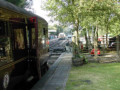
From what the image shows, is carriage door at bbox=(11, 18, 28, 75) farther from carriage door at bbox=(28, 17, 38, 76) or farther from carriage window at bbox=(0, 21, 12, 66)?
carriage window at bbox=(0, 21, 12, 66)

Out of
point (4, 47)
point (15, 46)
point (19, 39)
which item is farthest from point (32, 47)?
point (4, 47)

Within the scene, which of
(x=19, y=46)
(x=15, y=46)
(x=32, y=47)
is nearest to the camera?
(x=15, y=46)

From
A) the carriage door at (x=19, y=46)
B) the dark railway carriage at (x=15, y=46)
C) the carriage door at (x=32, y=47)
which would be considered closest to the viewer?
the dark railway carriage at (x=15, y=46)

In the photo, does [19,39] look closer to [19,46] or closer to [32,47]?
[19,46]

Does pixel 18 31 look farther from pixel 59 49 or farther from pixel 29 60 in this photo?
pixel 59 49

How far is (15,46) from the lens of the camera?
549 cm

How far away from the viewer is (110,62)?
11781 millimetres

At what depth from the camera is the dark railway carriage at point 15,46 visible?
4575 mm

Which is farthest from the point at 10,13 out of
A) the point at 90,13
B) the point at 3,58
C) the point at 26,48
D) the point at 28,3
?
the point at 28,3

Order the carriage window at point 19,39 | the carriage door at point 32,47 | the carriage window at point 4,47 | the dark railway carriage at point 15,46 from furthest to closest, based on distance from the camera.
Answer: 1. the carriage door at point 32,47
2. the carriage window at point 19,39
3. the dark railway carriage at point 15,46
4. the carriage window at point 4,47

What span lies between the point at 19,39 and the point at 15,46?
1.71ft

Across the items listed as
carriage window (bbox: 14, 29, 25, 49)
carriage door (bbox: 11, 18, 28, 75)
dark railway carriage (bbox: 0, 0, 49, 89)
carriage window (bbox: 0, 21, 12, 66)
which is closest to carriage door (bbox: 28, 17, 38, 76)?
dark railway carriage (bbox: 0, 0, 49, 89)

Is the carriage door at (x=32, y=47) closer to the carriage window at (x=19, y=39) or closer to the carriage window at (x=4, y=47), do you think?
the carriage window at (x=19, y=39)

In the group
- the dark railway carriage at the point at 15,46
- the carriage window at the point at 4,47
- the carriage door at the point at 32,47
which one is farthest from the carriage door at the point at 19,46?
the carriage window at the point at 4,47
